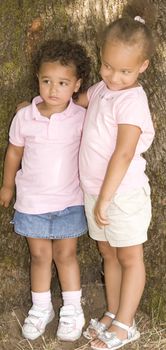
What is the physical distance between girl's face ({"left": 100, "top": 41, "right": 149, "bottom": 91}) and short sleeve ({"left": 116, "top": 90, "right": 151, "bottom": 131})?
0.08 meters

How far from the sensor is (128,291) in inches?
151

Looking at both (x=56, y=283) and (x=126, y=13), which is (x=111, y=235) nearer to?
(x=56, y=283)

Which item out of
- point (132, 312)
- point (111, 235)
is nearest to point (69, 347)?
point (132, 312)

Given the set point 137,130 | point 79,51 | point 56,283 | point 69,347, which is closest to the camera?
point 137,130

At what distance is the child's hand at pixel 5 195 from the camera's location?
3.94m

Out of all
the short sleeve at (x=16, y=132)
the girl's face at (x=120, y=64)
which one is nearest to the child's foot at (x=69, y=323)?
the short sleeve at (x=16, y=132)

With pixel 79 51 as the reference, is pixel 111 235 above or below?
below

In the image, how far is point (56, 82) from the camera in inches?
144

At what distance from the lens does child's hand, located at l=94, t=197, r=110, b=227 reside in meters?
3.55

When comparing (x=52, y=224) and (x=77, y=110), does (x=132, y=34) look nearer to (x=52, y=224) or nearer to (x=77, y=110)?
(x=77, y=110)

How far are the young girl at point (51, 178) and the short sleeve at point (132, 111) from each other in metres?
0.33

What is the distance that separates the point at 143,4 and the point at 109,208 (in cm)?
103

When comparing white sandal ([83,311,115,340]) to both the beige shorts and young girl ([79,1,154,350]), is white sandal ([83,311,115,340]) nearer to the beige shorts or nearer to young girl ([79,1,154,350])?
young girl ([79,1,154,350])

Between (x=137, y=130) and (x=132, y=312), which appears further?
(x=132, y=312)
